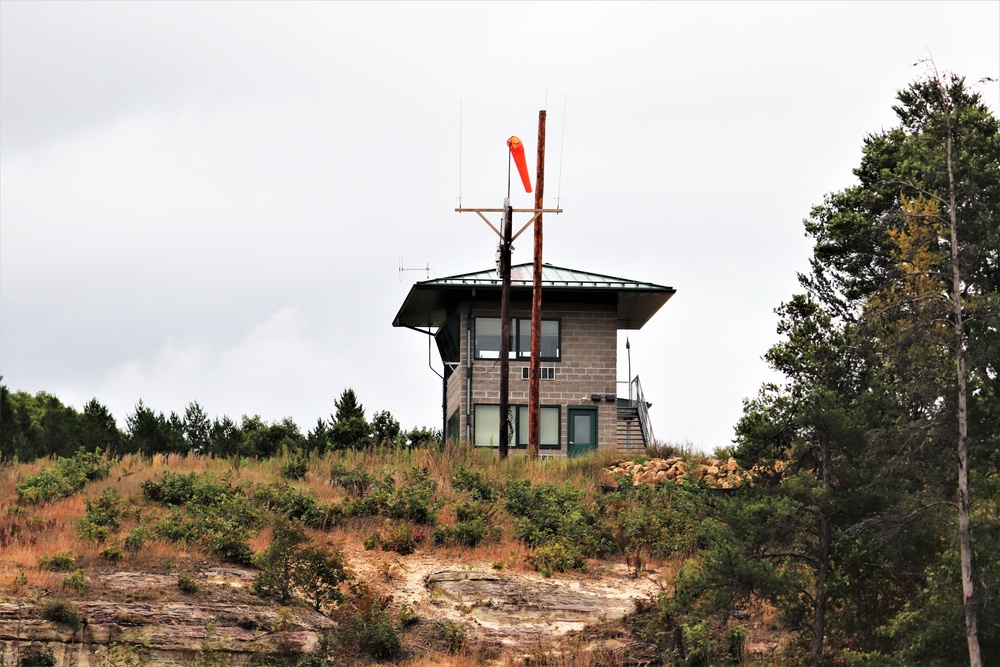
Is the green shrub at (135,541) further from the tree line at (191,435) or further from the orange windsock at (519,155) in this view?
the orange windsock at (519,155)

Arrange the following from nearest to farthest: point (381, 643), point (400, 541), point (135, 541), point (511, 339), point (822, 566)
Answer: point (822, 566) < point (381, 643) < point (135, 541) < point (400, 541) < point (511, 339)

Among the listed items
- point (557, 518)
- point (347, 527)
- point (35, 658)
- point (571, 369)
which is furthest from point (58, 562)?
point (571, 369)

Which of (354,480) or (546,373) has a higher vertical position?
(546,373)

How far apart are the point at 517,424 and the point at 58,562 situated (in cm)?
2238

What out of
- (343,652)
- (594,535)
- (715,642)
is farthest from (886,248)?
(343,652)

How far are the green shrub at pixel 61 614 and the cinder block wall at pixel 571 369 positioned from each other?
23803mm

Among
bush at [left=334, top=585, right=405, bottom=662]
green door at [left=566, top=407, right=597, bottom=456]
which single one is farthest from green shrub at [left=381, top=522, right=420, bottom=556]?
green door at [left=566, top=407, right=597, bottom=456]

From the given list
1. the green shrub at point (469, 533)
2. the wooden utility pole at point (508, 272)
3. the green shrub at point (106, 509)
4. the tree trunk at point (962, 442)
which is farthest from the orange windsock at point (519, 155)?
the tree trunk at point (962, 442)

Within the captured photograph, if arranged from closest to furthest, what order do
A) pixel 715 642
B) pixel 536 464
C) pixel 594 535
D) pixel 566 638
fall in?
pixel 715 642
pixel 566 638
pixel 594 535
pixel 536 464

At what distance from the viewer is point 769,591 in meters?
21.6

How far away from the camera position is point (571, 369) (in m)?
45.9

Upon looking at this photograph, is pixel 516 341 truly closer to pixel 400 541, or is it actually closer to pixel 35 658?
pixel 400 541

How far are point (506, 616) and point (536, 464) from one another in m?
10.3

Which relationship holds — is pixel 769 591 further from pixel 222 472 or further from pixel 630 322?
pixel 630 322
